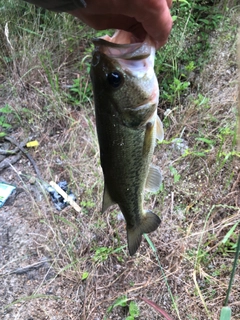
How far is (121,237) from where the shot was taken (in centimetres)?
206

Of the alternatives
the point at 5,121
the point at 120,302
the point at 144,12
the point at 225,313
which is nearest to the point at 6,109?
the point at 5,121

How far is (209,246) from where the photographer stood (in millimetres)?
1938

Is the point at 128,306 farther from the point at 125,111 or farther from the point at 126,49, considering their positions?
the point at 126,49

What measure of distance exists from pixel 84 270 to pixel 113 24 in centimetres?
148

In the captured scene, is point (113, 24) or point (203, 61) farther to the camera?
point (203, 61)

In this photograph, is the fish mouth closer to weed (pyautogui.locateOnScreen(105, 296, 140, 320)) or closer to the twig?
weed (pyautogui.locateOnScreen(105, 296, 140, 320))

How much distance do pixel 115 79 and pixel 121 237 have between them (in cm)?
133

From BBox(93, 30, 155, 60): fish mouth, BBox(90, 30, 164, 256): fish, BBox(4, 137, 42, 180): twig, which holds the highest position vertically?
BBox(93, 30, 155, 60): fish mouth

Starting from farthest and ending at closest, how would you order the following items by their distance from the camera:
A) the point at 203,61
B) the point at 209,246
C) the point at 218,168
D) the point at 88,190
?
1. the point at 203,61
2. the point at 88,190
3. the point at 218,168
4. the point at 209,246

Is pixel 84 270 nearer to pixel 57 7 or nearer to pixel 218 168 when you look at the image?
pixel 218 168

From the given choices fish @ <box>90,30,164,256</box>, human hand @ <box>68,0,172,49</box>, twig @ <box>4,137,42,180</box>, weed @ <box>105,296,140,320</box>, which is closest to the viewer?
human hand @ <box>68,0,172,49</box>

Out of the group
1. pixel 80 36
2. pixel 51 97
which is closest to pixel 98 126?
pixel 51 97

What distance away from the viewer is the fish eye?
0.93m

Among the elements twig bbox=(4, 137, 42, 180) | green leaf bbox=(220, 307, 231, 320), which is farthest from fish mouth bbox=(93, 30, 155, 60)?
twig bbox=(4, 137, 42, 180)
